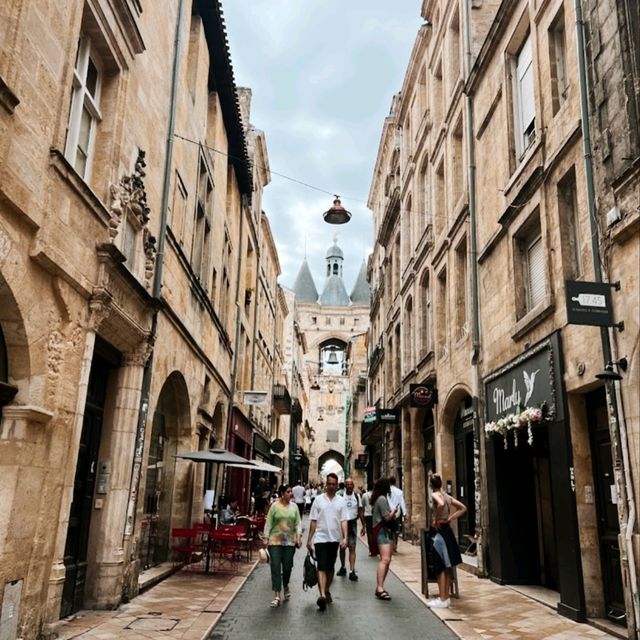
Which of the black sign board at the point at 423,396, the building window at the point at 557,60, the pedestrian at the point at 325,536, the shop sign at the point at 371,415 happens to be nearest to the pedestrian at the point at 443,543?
the pedestrian at the point at 325,536

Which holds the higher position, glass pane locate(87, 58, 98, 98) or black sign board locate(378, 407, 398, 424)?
glass pane locate(87, 58, 98, 98)

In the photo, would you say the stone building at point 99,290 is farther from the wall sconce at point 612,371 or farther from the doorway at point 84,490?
the wall sconce at point 612,371

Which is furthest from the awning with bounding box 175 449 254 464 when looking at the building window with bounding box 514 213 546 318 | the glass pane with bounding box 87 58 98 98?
Result: the glass pane with bounding box 87 58 98 98

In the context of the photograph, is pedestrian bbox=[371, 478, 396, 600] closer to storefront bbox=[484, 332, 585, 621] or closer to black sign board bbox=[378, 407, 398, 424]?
storefront bbox=[484, 332, 585, 621]

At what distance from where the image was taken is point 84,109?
8164 millimetres

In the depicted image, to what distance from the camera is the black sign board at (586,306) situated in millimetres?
7203

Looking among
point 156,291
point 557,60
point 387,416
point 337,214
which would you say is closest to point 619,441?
point 557,60

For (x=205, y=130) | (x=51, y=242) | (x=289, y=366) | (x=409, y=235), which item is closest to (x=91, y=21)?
(x=51, y=242)

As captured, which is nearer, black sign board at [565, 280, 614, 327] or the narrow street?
the narrow street

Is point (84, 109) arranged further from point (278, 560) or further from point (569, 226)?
point (569, 226)

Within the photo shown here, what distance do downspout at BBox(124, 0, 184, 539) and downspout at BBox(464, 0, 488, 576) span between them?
6.35 meters

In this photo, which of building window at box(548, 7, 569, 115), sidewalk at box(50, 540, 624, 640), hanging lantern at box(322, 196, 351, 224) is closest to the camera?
sidewalk at box(50, 540, 624, 640)

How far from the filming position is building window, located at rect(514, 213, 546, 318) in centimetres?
1067

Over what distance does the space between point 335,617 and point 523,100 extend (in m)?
9.34
